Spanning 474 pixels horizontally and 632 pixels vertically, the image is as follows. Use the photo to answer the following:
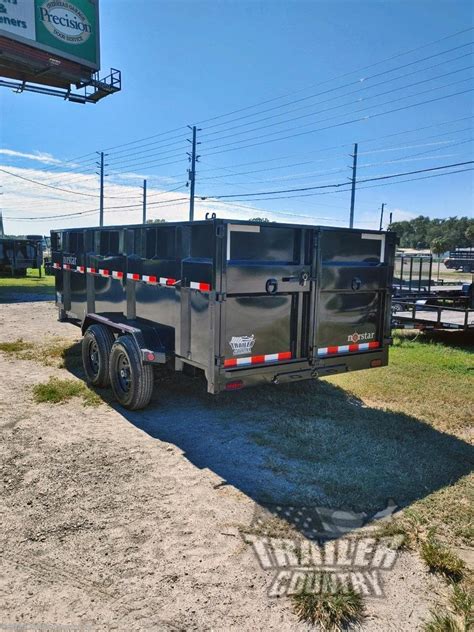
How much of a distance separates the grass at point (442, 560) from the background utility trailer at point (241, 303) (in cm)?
225

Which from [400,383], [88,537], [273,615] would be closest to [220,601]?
[273,615]

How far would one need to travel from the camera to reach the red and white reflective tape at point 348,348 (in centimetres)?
539

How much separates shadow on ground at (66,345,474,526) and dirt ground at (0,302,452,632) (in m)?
0.04

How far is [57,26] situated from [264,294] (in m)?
27.6

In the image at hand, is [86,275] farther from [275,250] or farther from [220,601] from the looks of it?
[220,601]

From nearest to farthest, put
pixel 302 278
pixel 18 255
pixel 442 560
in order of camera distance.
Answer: pixel 442 560
pixel 302 278
pixel 18 255

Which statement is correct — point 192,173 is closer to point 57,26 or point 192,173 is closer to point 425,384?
point 57,26

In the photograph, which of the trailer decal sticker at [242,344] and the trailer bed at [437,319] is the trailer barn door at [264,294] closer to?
the trailer decal sticker at [242,344]

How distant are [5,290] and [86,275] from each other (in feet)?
55.0

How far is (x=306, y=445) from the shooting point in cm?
480

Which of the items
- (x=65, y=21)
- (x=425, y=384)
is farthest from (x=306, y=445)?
(x=65, y=21)

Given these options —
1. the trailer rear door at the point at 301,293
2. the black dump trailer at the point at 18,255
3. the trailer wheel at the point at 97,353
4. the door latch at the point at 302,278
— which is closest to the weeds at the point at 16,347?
the trailer wheel at the point at 97,353

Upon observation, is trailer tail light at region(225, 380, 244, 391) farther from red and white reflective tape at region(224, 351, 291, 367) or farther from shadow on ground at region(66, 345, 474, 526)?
shadow on ground at region(66, 345, 474, 526)

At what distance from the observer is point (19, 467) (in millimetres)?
4273
